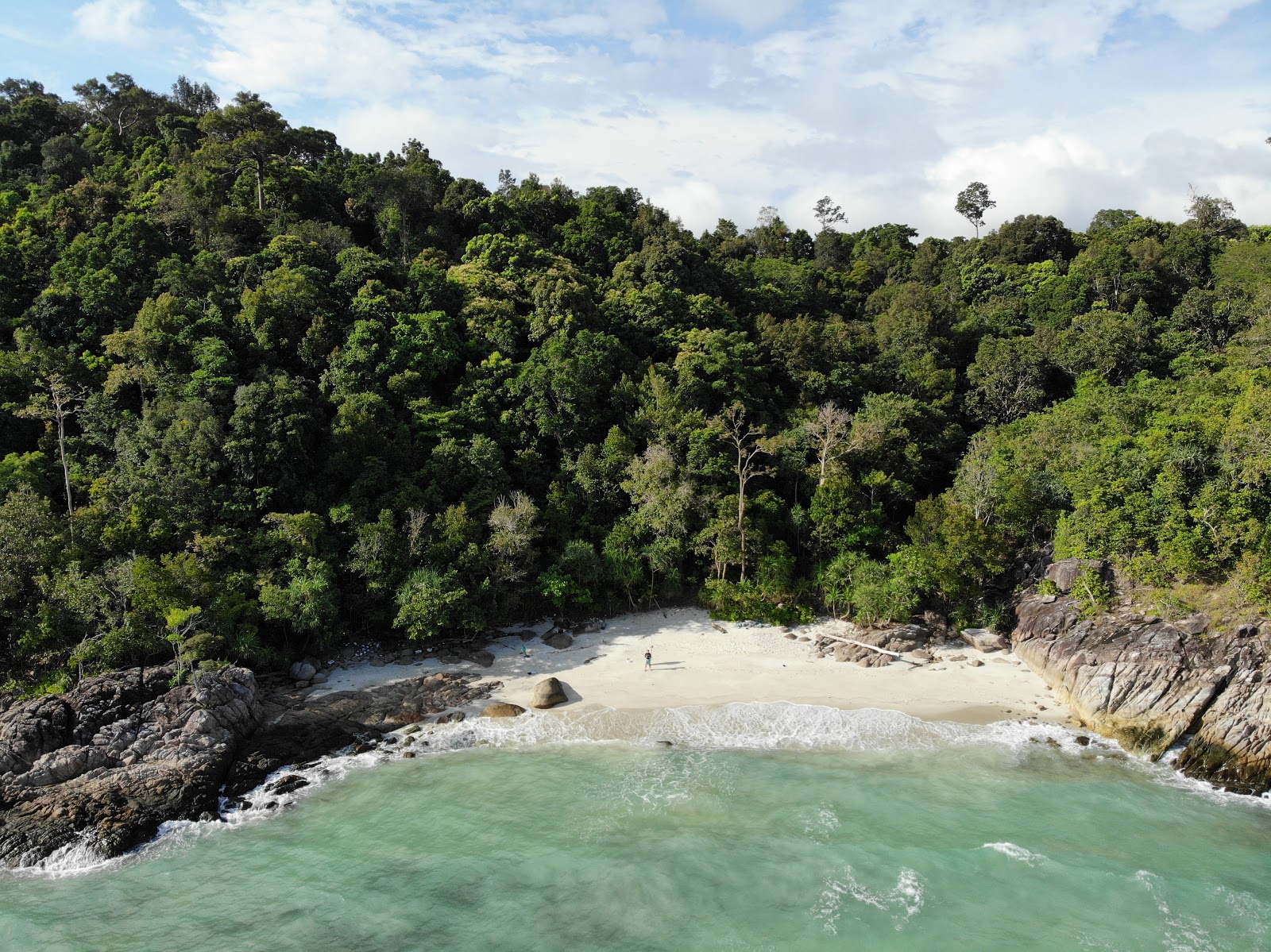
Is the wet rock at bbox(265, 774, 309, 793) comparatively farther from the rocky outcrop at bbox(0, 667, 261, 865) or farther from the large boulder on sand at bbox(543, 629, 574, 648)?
the large boulder on sand at bbox(543, 629, 574, 648)

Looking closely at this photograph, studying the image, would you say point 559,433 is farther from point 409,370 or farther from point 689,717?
point 689,717

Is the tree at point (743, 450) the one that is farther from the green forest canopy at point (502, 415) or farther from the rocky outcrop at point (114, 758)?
the rocky outcrop at point (114, 758)

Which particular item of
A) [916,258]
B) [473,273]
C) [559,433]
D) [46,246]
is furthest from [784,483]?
[46,246]

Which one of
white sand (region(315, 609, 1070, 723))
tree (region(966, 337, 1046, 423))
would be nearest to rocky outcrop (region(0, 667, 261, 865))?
white sand (region(315, 609, 1070, 723))

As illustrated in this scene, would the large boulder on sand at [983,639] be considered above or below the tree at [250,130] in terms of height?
below

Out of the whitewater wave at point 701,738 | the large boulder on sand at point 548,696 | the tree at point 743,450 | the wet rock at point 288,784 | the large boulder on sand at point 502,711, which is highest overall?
the tree at point 743,450

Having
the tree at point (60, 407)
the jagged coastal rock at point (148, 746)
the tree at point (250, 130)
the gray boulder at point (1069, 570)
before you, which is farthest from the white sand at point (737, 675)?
the tree at point (250, 130)

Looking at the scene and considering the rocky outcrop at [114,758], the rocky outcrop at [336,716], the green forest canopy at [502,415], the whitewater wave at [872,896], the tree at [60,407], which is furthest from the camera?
the tree at [60,407]
